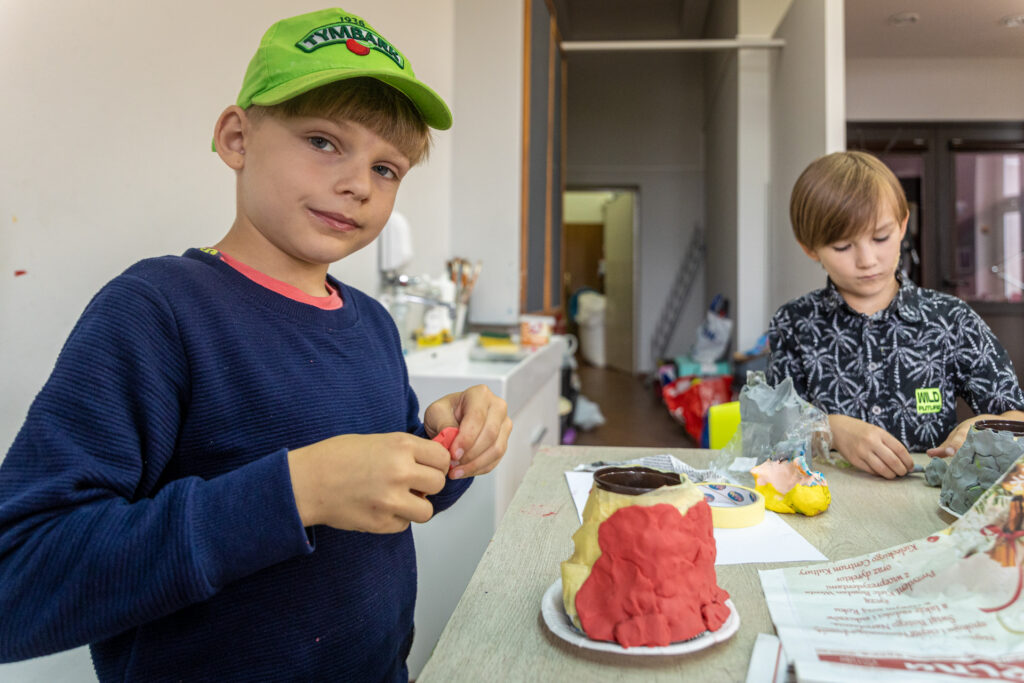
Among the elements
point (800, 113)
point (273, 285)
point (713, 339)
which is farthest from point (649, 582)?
point (713, 339)

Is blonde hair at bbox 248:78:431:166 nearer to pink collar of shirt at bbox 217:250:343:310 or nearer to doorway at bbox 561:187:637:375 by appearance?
pink collar of shirt at bbox 217:250:343:310

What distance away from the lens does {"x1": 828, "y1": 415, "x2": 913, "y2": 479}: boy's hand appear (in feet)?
3.30

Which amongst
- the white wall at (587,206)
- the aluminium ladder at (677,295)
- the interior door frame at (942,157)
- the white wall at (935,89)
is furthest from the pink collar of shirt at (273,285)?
the white wall at (587,206)

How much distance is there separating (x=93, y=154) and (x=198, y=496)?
71 centimetres

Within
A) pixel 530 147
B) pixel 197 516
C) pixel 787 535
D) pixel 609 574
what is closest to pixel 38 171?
pixel 197 516

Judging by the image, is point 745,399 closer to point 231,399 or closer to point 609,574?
point 609,574

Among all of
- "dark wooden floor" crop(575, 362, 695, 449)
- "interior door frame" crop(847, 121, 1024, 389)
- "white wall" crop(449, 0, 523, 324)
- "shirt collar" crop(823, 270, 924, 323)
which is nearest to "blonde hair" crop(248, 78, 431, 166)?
"shirt collar" crop(823, 270, 924, 323)

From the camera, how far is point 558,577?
67 centimetres

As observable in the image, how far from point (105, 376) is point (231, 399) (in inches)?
5.0

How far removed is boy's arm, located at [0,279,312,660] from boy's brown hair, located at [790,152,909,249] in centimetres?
114

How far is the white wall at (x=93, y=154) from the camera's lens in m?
0.85

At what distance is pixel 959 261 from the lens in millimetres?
4762

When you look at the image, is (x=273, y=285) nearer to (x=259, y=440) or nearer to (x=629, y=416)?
(x=259, y=440)

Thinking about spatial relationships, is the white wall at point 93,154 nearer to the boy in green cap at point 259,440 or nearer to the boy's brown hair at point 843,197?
the boy in green cap at point 259,440
